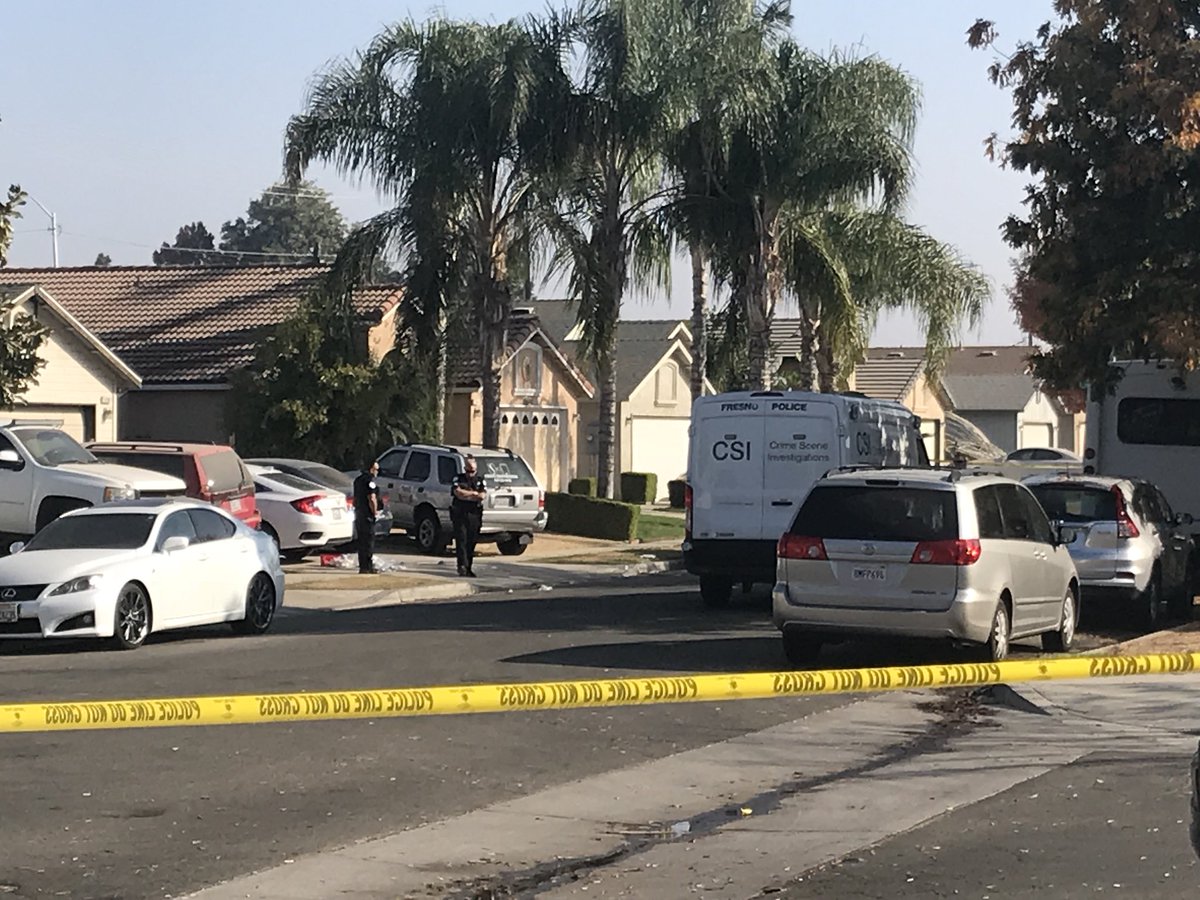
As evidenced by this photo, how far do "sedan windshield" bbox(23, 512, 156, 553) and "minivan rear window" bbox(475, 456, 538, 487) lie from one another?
13144 mm

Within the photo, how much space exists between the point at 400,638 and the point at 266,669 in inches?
109

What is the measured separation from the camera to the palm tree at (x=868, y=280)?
3466 centimetres

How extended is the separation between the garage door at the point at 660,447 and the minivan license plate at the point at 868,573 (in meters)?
38.9

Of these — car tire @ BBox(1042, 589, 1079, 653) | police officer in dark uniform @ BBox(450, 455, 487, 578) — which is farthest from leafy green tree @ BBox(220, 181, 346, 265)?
car tire @ BBox(1042, 589, 1079, 653)

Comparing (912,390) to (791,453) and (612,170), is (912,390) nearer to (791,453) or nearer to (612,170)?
(612,170)

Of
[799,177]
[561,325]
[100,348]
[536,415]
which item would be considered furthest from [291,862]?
[561,325]

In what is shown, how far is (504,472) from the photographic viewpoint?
32.0 metres

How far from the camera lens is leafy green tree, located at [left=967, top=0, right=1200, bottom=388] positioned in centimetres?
1964

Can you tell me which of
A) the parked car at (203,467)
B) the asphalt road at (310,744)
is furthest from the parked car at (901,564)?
the parked car at (203,467)

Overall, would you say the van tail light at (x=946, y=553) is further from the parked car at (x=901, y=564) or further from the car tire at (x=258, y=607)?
the car tire at (x=258, y=607)

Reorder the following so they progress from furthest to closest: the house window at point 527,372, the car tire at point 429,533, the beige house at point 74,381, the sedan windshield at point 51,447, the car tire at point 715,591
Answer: the house window at point 527,372 → the beige house at point 74,381 → the car tire at point 429,533 → the sedan windshield at point 51,447 → the car tire at point 715,591

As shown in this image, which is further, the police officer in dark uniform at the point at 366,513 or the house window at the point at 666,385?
the house window at the point at 666,385

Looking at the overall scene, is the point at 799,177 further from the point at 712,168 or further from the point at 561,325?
the point at 561,325

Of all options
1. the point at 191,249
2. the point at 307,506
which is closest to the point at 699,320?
the point at 307,506
